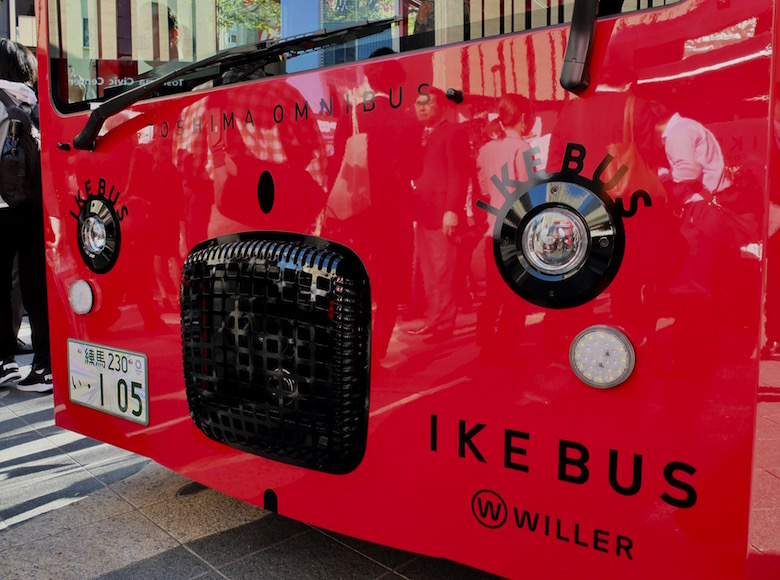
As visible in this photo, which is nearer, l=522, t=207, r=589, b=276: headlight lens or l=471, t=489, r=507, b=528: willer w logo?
l=522, t=207, r=589, b=276: headlight lens

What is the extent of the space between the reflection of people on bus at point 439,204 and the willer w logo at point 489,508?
1.23 ft

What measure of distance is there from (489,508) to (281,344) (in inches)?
26.8

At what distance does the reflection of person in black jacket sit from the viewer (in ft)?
14.1

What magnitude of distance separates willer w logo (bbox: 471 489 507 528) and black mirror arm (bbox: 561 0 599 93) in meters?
0.91

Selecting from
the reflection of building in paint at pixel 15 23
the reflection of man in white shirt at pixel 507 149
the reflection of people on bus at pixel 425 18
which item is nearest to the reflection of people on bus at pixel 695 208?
the reflection of man in white shirt at pixel 507 149

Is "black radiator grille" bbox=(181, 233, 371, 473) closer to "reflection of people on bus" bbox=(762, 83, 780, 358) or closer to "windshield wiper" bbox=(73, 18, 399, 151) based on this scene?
"windshield wiper" bbox=(73, 18, 399, 151)

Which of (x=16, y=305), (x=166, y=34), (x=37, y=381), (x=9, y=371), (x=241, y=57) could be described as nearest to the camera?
(x=241, y=57)

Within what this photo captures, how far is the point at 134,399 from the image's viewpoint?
2.42 m

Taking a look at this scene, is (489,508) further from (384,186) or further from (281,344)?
(384,186)

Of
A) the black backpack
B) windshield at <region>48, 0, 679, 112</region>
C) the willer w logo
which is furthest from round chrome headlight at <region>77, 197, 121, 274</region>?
the black backpack

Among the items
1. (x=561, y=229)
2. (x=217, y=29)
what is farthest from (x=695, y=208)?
(x=217, y=29)

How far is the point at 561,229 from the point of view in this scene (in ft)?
4.82

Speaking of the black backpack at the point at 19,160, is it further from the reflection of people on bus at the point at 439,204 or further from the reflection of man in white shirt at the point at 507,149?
the reflection of man in white shirt at the point at 507,149

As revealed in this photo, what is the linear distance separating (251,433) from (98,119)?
1.10 meters
